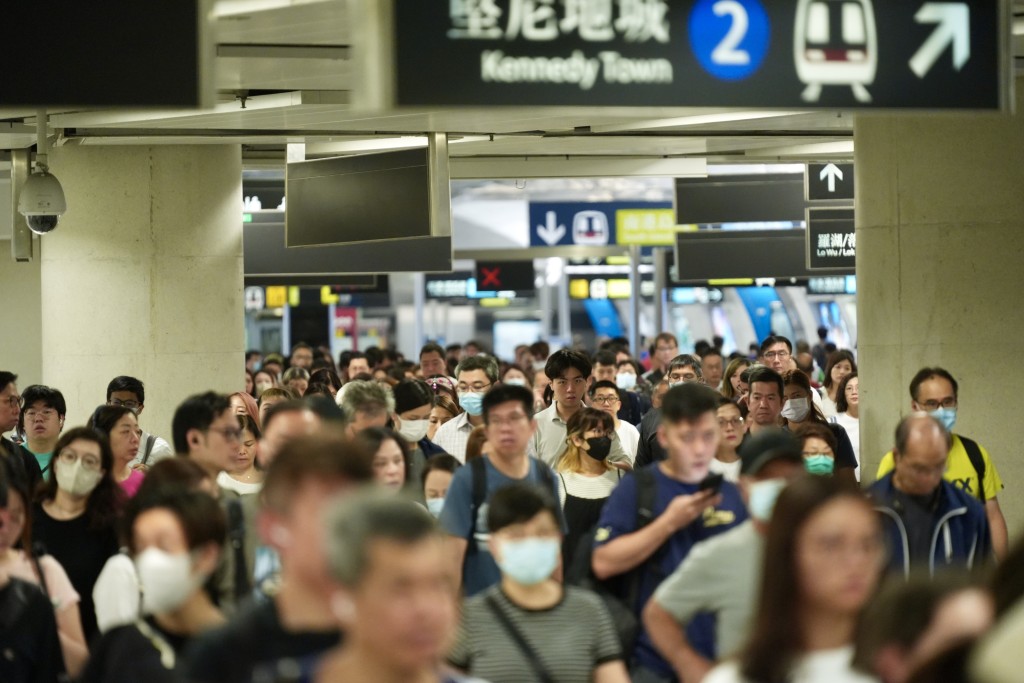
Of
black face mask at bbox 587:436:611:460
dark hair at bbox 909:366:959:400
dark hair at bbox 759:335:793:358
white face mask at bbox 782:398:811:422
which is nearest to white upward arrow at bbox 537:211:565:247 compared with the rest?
dark hair at bbox 759:335:793:358

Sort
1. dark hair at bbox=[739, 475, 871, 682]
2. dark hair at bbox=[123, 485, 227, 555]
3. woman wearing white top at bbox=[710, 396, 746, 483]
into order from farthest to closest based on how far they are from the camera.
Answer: woman wearing white top at bbox=[710, 396, 746, 483]
dark hair at bbox=[123, 485, 227, 555]
dark hair at bbox=[739, 475, 871, 682]

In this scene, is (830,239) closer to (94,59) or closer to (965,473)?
(965,473)

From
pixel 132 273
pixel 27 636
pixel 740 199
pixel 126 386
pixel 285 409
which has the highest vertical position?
pixel 740 199

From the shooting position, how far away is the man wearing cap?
4793mm

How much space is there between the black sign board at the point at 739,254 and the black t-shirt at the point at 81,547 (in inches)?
490

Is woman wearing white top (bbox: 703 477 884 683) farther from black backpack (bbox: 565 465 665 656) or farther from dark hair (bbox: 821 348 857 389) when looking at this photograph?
dark hair (bbox: 821 348 857 389)

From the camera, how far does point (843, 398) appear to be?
1230 cm

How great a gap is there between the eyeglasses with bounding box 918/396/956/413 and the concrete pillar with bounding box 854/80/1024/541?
195 cm

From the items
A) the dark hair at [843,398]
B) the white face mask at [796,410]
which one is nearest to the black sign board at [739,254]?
the dark hair at [843,398]

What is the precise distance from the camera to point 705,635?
519 centimetres

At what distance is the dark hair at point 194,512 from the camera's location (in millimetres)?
4465

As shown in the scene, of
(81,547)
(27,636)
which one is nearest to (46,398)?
(81,547)

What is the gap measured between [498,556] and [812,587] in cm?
151

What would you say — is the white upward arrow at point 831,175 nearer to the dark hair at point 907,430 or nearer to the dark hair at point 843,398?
the dark hair at point 843,398
